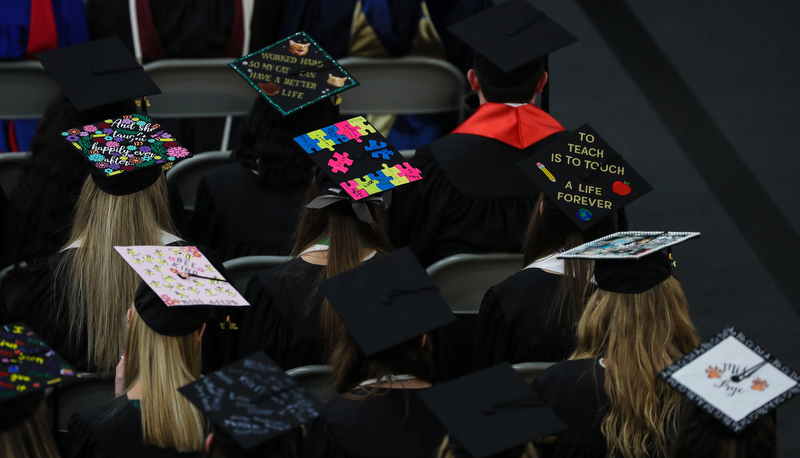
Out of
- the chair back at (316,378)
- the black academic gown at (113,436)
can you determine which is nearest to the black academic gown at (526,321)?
the chair back at (316,378)

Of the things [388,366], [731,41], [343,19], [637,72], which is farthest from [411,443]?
[731,41]

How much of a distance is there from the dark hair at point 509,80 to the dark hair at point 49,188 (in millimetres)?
1554

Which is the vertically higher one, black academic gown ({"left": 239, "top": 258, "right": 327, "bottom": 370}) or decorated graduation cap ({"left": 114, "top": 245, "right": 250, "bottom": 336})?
decorated graduation cap ({"left": 114, "top": 245, "right": 250, "bottom": 336})

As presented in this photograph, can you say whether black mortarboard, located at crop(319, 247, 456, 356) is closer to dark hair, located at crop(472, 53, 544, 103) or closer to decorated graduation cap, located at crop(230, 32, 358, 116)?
decorated graduation cap, located at crop(230, 32, 358, 116)

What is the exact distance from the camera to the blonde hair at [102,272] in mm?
3318

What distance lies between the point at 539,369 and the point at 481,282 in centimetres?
73

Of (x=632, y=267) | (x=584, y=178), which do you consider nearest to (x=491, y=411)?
(x=632, y=267)

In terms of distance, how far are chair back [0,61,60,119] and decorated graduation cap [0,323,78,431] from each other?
103 inches

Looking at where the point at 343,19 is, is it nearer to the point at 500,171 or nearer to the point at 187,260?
the point at 500,171

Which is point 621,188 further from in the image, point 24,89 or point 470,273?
point 24,89

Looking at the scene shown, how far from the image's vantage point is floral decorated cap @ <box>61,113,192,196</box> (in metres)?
3.47

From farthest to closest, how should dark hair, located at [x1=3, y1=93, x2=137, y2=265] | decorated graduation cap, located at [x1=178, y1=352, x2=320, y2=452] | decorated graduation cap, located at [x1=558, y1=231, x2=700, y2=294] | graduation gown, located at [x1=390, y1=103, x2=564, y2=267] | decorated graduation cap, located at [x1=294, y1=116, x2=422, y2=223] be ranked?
1. graduation gown, located at [x1=390, y1=103, x2=564, y2=267]
2. dark hair, located at [x1=3, y1=93, x2=137, y2=265]
3. decorated graduation cap, located at [x1=294, y1=116, x2=422, y2=223]
4. decorated graduation cap, located at [x1=558, y1=231, x2=700, y2=294]
5. decorated graduation cap, located at [x1=178, y1=352, x2=320, y2=452]

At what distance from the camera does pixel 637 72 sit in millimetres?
7340

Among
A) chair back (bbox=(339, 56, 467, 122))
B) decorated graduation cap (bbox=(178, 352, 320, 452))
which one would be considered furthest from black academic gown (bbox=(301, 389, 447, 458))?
chair back (bbox=(339, 56, 467, 122))
